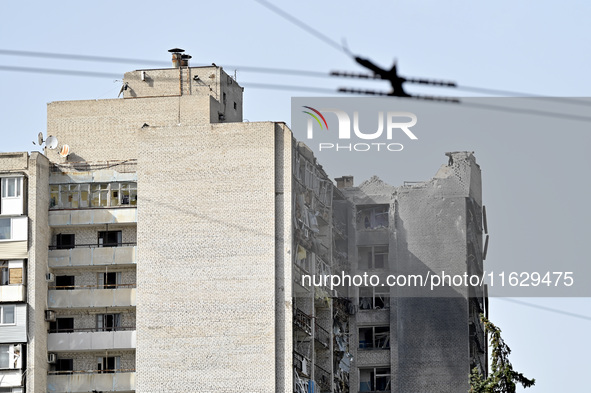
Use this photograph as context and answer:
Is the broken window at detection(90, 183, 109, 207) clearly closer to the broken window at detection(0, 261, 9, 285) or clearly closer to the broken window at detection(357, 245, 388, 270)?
the broken window at detection(0, 261, 9, 285)

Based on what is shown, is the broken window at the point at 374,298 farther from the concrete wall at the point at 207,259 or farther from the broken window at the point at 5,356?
the broken window at the point at 5,356

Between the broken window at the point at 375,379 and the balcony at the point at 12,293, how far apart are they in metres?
19.4

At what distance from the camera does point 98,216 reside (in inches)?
3031

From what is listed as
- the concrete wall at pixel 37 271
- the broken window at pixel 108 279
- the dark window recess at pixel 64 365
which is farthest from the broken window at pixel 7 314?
the broken window at pixel 108 279

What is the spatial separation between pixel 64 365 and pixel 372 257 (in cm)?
1872

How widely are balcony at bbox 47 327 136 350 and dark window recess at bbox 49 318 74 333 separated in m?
0.46

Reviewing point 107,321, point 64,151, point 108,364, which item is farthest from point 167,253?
point 64,151

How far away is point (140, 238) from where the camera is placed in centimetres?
7594

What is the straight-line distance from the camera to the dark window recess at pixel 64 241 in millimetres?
77750

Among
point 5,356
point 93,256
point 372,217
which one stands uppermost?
point 372,217

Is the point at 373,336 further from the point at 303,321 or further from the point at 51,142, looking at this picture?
the point at 51,142

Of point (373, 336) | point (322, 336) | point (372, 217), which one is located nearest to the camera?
point (322, 336)

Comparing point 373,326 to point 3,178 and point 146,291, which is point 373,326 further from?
point 3,178

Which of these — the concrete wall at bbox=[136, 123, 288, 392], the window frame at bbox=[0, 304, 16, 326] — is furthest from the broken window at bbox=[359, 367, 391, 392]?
the window frame at bbox=[0, 304, 16, 326]
